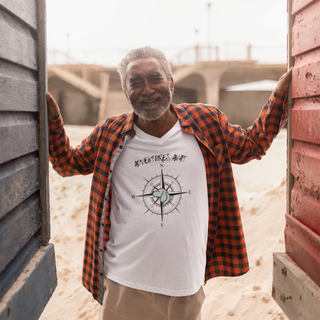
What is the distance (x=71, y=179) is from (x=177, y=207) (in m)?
5.71

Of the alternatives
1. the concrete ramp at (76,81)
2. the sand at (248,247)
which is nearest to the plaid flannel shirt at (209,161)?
the sand at (248,247)

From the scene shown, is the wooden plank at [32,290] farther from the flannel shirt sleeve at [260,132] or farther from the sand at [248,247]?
the sand at [248,247]

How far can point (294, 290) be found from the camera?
201 centimetres

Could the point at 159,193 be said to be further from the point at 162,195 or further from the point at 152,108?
the point at 152,108

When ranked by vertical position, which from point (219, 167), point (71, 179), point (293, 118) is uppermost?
point (293, 118)

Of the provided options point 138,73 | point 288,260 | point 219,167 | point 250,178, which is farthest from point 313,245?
point 250,178

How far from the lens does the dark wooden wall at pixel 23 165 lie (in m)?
1.49

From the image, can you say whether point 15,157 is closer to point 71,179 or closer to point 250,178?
point 71,179

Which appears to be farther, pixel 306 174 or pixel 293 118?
pixel 293 118

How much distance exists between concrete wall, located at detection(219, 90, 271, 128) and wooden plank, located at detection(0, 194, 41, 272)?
15672 mm

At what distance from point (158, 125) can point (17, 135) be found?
37.8 inches

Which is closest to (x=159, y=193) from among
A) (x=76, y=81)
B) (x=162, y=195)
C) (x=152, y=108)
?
(x=162, y=195)

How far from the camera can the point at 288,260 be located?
2.20 meters

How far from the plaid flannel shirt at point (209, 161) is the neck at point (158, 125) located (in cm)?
7
